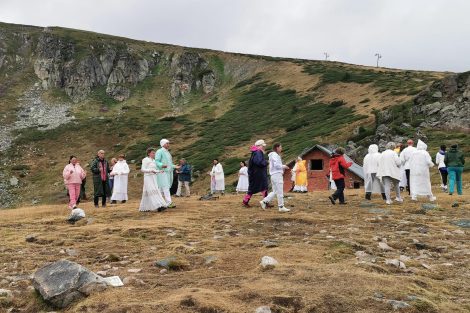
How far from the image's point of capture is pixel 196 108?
92.8 metres

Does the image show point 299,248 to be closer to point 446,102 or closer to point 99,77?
point 446,102

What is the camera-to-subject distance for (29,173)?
60.9 m

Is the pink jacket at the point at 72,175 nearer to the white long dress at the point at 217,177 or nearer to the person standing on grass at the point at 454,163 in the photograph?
the white long dress at the point at 217,177

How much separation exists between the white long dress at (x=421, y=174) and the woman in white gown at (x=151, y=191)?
9.02m

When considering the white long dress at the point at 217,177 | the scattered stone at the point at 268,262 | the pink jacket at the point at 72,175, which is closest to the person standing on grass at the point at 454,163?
the white long dress at the point at 217,177

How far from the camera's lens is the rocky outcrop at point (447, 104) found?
147 feet

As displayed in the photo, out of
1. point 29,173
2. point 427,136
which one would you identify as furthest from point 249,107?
point 427,136

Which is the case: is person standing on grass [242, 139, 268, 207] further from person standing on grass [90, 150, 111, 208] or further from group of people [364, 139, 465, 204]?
person standing on grass [90, 150, 111, 208]

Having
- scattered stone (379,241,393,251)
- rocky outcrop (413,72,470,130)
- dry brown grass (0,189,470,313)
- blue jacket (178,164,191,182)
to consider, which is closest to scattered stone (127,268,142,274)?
dry brown grass (0,189,470,313)

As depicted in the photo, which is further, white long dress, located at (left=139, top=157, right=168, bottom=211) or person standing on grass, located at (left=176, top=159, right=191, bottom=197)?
person standing on grass, located at (left=176, top=159, right=191, bottom=197)

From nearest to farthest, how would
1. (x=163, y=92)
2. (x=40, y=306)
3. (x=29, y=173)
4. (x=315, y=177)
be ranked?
(x=40, y=306)
(x=315, y=177)
(x=29, y=173)
(x=163, y=92)

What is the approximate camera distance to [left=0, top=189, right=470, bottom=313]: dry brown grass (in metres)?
5.50

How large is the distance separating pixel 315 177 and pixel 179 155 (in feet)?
85.1

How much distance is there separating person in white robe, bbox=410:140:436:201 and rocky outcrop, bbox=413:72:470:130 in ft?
96.4
